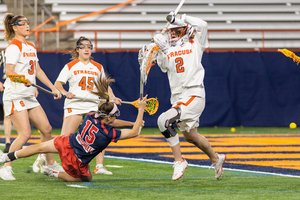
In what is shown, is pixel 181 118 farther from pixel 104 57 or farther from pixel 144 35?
pixel 144 35

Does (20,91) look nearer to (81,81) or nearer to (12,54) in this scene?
(12,54)

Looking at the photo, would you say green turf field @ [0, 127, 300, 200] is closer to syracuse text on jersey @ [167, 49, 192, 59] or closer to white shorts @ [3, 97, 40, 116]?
white shorts @ [3, 97, 40, 116]

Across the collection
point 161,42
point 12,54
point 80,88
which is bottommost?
point 80,88

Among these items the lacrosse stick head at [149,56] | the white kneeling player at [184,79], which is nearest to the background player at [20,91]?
the lacrosse stick head at [149,56]

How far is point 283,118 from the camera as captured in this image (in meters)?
14.7

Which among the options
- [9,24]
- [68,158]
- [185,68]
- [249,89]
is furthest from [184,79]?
[249,89]

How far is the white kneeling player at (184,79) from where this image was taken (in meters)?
5.58

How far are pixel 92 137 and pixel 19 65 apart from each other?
1455mm

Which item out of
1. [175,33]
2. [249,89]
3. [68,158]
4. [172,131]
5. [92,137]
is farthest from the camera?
[249,89]

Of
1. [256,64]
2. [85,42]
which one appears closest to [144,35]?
[256,64]

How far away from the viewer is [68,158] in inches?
207

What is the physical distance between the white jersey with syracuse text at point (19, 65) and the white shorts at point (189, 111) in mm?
1826

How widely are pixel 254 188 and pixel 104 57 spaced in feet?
32.0

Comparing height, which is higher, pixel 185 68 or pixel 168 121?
pixel 185 68
